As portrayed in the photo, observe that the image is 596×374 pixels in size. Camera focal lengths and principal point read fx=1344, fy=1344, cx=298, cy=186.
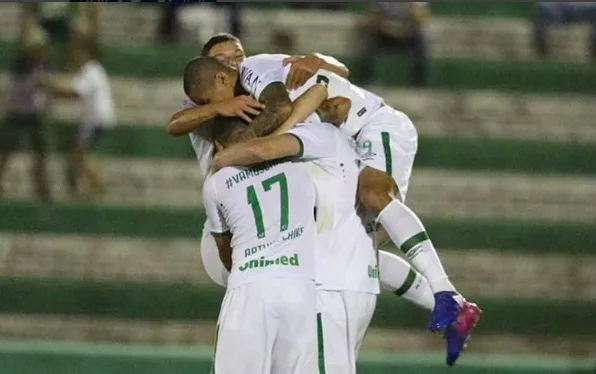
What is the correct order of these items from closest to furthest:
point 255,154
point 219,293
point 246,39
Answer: point 255,154, point 219,293, point 246,39

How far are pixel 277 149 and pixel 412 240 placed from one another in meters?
0.70

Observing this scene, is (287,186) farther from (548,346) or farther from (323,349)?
(548,346)

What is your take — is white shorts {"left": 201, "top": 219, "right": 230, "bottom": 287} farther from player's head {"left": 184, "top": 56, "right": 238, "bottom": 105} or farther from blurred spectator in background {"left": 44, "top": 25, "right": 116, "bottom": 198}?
blurred spectator in background {"left": 44, "top": 25, "right": 116, "bottom": 198}

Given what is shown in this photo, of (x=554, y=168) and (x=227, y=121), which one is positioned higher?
(x=227, y=121)

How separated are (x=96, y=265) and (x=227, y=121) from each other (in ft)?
15.1

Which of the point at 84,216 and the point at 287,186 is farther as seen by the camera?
the point at 84,216

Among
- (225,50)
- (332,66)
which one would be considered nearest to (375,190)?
(332,66)

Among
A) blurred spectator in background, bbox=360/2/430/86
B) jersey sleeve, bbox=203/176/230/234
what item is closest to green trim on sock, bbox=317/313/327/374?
jersey sleeve, bbox=203/176/230/234

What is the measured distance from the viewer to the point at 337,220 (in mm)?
5418

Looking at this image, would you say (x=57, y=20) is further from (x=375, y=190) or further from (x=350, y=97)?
(x=375, y=190)

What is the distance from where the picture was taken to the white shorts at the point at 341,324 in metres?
5.24

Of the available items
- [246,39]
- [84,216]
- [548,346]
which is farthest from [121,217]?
[548,346]

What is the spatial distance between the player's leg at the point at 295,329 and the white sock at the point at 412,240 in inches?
17.4

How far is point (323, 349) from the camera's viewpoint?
5223mm
